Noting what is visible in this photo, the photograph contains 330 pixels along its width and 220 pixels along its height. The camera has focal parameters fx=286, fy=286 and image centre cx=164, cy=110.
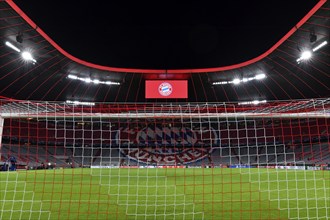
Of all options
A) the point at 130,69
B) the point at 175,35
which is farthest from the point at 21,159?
the point at 175,35

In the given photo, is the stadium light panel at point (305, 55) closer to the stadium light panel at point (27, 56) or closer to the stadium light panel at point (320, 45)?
the stadium light panel at point (320, 45)

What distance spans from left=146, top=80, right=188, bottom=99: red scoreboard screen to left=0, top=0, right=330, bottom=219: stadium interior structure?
1.58 m

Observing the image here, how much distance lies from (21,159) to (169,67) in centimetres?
1811

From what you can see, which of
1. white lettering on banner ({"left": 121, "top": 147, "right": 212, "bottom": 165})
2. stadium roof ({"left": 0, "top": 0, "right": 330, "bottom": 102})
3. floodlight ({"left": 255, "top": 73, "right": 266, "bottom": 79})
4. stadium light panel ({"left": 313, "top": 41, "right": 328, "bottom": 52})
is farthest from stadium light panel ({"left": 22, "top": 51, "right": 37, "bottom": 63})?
stadium light panel ({"left": 313, "top": 41, "right": 328, "bottom": 52})

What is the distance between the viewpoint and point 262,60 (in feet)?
82.0

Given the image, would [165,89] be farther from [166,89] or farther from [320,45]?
[320,45]

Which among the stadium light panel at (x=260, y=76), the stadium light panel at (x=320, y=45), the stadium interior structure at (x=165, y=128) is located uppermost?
the stadium light panel at (x=260, y=76)

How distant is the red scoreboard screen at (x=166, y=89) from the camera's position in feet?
86.3

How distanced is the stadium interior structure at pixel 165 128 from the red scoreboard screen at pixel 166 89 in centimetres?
158

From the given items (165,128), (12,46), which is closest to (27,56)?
(12,46)

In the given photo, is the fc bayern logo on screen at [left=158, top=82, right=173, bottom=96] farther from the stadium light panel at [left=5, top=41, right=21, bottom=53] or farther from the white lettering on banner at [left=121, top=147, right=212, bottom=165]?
the stadium light panel at [left=5, top=41, right=21, bottom=53]

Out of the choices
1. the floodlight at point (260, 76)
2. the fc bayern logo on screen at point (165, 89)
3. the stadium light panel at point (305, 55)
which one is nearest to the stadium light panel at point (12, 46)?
the fc bayern logo on screen at point (165, 89)

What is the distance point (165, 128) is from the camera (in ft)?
98.4

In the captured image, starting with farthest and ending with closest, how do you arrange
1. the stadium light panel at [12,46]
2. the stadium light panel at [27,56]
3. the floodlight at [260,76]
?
the floodlight at [260,76], the stadium light panel at [27,56], the stadium light panel at [12,46]
